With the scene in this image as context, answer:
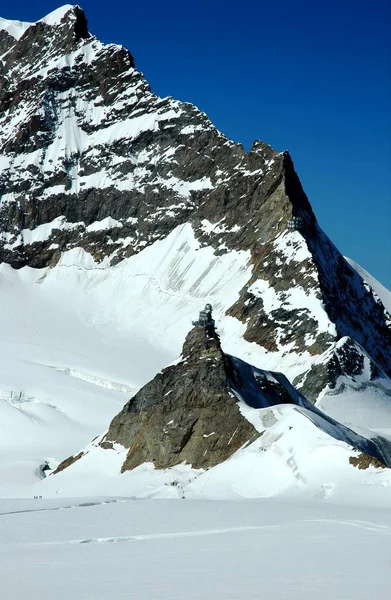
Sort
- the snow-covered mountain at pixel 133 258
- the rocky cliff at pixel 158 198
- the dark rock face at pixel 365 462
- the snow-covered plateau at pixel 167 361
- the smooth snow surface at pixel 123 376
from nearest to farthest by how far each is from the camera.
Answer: the snow-covered plateau at pixel 167 361, the dark rock face at pixel 365 462, the smooth snow surface at pixel 123 376, the snow-covered mountain at pixel 133 258, the rocky cliff at pixel 158 198

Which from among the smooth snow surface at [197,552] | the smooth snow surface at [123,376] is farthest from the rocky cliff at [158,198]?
the smooth snow surface at [197,552]

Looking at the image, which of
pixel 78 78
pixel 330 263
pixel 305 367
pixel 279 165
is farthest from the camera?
pixel 78 78

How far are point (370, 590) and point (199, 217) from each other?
5253 inches

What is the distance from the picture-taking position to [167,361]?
12519 centimetres

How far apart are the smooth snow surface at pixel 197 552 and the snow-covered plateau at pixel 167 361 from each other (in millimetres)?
102

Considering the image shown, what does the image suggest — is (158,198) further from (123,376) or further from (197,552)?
(197,552)

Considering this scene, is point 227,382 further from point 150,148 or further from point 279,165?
point 150,148

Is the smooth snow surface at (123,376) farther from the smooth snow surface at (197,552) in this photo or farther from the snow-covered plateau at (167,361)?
the smooth snow surface at (197,552)

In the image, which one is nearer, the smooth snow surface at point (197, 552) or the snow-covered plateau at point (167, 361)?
the smooth snow surface at point (197, 552)

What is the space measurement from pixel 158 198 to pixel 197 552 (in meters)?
138

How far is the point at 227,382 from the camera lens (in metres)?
59.0

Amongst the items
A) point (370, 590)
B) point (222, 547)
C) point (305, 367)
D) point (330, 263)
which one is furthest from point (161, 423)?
point (330, 263)

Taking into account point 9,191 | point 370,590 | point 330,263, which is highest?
point 9,191

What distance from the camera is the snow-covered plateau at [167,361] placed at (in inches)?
1045
